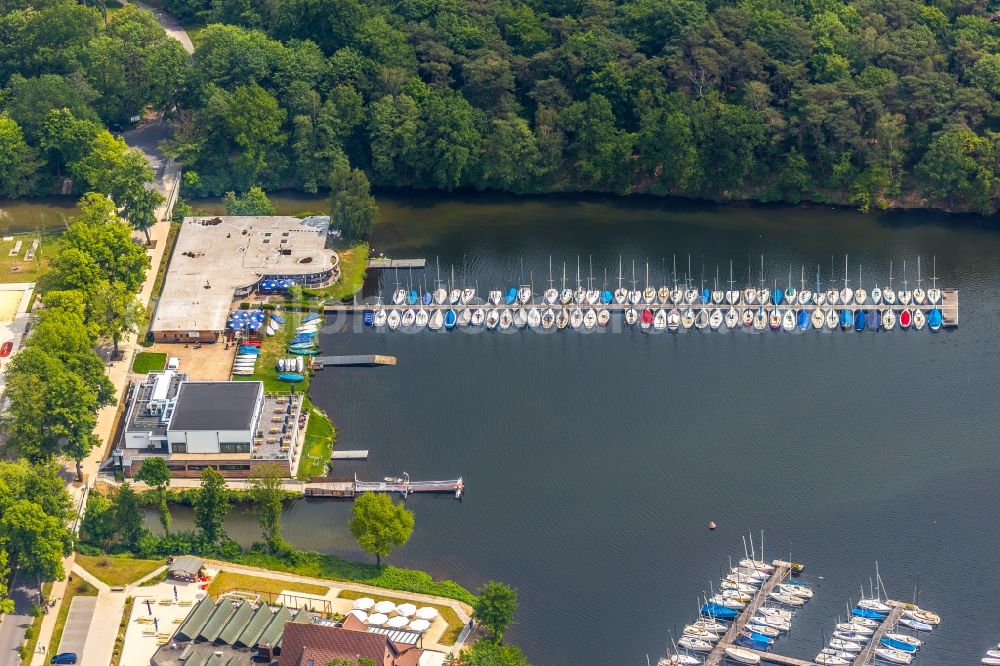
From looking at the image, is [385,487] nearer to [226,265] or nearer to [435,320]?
[435,320]

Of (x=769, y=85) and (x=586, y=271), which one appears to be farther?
(x=769, y=85)

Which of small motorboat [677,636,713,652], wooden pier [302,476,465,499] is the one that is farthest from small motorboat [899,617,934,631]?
wooden pier [302,476,465,499]

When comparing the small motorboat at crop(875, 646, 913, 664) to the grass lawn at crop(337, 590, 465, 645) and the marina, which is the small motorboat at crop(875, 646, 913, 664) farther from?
the marina

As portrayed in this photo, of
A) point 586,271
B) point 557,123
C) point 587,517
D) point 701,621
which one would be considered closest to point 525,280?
point 586,271

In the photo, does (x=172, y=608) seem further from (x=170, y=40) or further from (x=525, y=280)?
(x=170, y=40)

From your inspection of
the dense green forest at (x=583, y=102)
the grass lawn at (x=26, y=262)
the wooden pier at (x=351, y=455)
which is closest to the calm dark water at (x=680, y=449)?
the wooden pier at (x=351, y=455)

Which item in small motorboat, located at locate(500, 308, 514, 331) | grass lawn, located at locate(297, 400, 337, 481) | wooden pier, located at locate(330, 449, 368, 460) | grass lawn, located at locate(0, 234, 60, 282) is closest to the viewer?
grass lawn, located at locate(297, 400, 337, 481)
